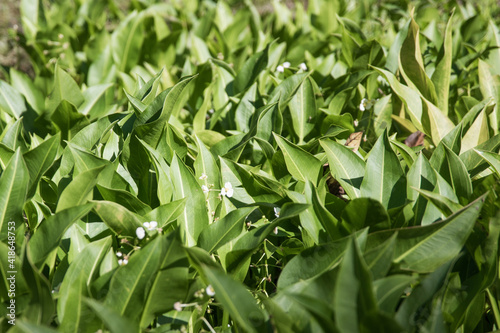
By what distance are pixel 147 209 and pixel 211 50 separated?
203 cm

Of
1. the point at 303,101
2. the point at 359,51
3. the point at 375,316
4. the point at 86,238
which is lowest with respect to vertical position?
the point at 86,238

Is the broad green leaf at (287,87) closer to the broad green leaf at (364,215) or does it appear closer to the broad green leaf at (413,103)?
the broad green leaf at (413,103)

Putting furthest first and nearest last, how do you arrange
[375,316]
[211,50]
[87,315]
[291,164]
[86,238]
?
[211,50], [291,164], [86,238], [87,315], [375,316]

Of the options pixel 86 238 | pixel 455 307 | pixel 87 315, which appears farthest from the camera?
pixel 86 238

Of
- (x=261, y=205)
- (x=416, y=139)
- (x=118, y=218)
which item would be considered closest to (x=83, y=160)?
(x=118, y=218)

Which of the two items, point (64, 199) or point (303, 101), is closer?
point (64, 199)

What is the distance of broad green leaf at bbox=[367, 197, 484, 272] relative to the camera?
134 centimetres

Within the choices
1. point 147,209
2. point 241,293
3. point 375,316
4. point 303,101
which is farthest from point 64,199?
point 303,101

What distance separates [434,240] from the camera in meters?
1.38

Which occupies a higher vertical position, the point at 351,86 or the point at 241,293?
the point at 351,86

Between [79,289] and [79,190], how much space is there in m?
0.34

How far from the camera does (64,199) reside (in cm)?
155

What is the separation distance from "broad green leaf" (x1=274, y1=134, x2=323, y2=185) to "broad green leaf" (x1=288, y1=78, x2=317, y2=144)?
0.51 meters

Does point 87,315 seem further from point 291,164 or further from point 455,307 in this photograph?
point 455,307
